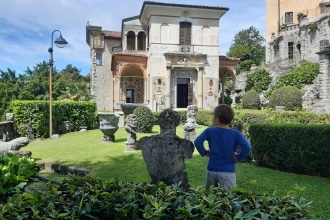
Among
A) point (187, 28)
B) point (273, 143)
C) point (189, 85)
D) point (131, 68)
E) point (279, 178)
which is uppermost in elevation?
point (187, 28)

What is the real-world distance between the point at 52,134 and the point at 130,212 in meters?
15.6

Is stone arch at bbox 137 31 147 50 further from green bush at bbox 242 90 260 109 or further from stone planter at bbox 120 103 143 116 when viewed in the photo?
stone planter at bbox 120 103 143 116

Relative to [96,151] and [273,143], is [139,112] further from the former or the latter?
[273,143]

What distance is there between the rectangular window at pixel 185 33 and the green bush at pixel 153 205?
84.5ft

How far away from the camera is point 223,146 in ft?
12.1

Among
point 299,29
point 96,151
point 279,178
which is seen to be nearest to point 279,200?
point 279,178

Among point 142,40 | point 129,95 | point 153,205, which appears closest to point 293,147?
point 153,205

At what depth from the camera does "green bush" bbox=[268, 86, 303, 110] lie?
24.8 metres

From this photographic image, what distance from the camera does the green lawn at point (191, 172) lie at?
5843 mm

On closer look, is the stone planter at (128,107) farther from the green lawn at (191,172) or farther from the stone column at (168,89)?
the stone column at (168,89)

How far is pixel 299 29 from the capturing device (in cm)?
3612

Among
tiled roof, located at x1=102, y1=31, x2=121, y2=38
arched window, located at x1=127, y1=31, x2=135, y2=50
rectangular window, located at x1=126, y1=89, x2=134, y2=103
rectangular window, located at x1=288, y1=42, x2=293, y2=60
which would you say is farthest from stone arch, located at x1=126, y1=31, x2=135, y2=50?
rectangular window, located at x1=288, y1=42, x2=293, y2=60

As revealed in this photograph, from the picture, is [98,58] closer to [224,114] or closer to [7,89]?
[7,89]

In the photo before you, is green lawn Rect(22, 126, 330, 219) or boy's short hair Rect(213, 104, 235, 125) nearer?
boy's short hair Rect(213, 104, 235, 125)
